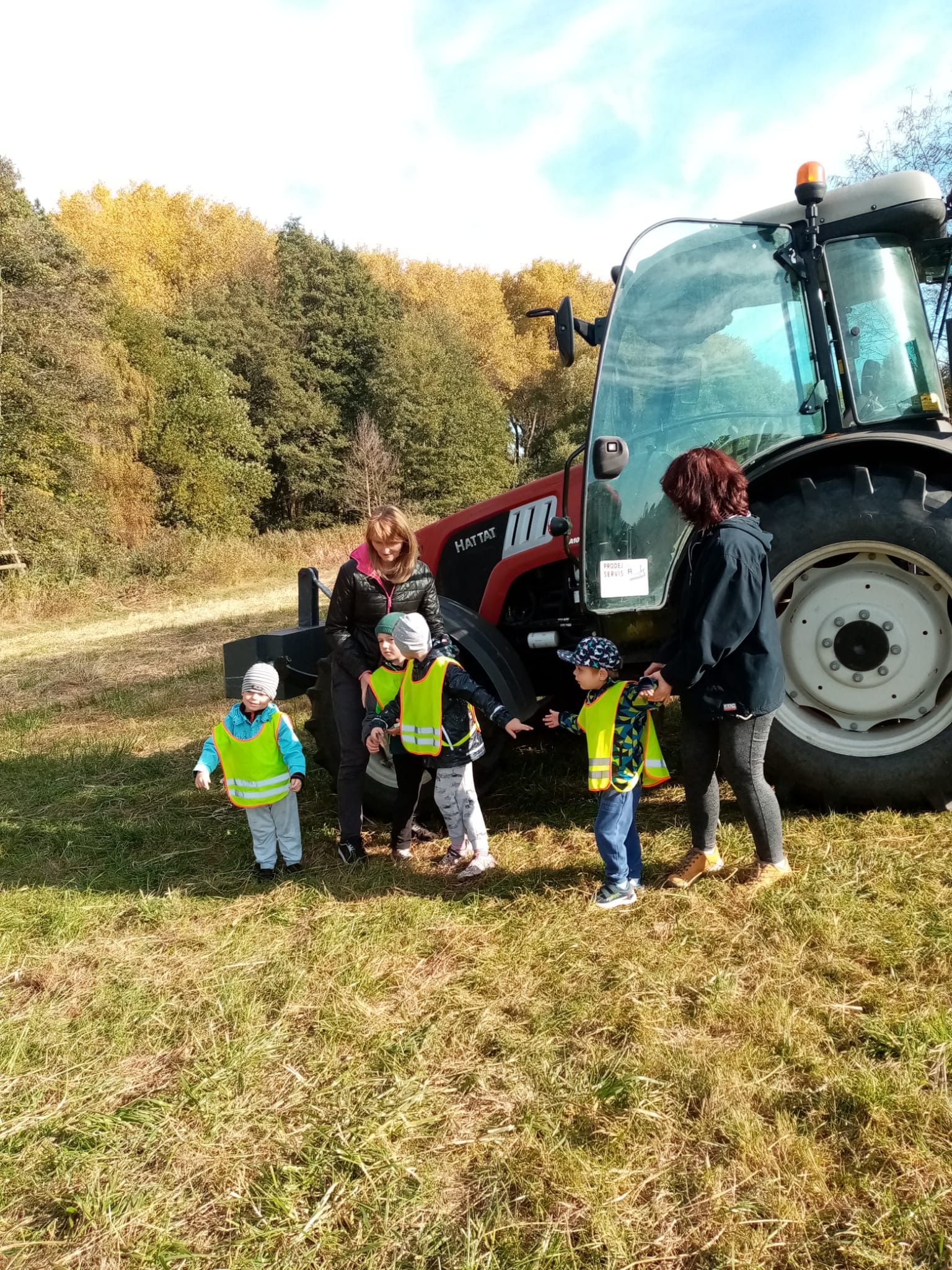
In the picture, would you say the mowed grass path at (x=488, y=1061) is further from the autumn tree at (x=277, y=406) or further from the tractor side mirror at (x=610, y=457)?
the autumn tree at (x=277, y=406)

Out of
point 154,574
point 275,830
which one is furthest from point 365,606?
point 154,574

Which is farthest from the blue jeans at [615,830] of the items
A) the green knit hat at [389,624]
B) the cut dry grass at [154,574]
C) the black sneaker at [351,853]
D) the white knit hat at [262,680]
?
the cut dry grass at [154,574]

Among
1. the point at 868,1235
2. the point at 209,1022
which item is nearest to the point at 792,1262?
the point at 868,1235

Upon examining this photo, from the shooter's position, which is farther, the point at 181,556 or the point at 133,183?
the point at 133,183

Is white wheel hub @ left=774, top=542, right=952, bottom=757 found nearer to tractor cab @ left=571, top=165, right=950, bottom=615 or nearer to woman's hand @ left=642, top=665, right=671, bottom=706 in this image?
tractor cab @ left=571, top=165, right=950, bottom=615

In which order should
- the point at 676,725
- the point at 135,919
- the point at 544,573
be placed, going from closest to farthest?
1. the point at 135,919
2. the point at 544,573
3. the point at 676,725

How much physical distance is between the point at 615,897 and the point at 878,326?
2.66 meters

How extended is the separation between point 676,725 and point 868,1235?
12.1ft

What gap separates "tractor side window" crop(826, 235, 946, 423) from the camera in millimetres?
3771

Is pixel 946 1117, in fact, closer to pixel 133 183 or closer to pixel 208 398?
pixel 208 398

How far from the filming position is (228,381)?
29562 mm

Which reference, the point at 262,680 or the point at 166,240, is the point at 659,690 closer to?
the point at 262,680

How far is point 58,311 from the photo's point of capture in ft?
64.2

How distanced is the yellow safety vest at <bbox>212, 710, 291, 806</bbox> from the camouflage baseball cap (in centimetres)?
140
